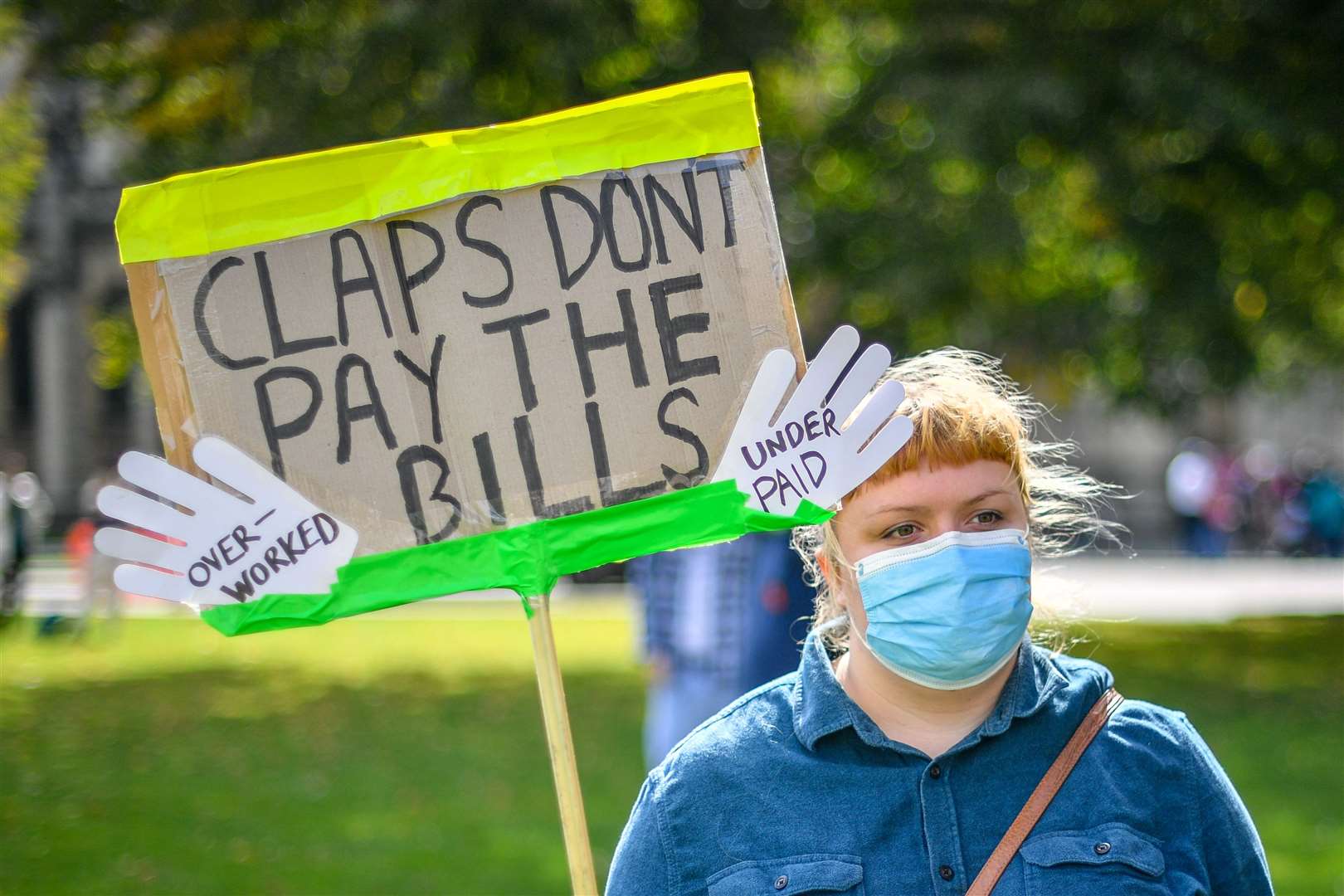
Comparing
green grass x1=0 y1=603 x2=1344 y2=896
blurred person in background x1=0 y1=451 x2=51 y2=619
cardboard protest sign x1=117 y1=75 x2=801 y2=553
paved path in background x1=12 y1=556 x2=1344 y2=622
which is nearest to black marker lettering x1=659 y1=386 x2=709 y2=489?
cardboard protest sign x1=117 y1=75 x2=801 y2=553

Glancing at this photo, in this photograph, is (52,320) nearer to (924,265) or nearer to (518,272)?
(924,265)

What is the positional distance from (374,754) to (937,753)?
26.5 ft

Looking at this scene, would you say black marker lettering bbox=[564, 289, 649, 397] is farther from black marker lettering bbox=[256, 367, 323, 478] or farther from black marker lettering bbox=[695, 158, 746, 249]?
black marker lettering bbox=[256, 367, 323, 478]

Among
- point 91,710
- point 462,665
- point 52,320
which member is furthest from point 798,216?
point 52,320

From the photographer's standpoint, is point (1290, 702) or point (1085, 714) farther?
point (1290, 702)

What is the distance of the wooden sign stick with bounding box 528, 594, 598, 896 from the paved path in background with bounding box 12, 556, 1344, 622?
Result: 14.1 m

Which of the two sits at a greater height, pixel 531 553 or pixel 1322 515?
pixel 531 553

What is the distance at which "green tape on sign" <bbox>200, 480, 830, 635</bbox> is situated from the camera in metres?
2.47

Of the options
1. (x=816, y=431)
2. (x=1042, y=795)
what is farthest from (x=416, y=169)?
(x=1042, y=795)

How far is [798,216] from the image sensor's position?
13.3m

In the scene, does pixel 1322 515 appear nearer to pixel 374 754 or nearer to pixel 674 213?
pixel 374 754

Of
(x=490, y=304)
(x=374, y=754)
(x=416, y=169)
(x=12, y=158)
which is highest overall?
(x=12, y=158)

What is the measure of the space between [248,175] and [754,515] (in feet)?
3.32

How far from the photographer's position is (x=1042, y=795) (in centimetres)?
229
